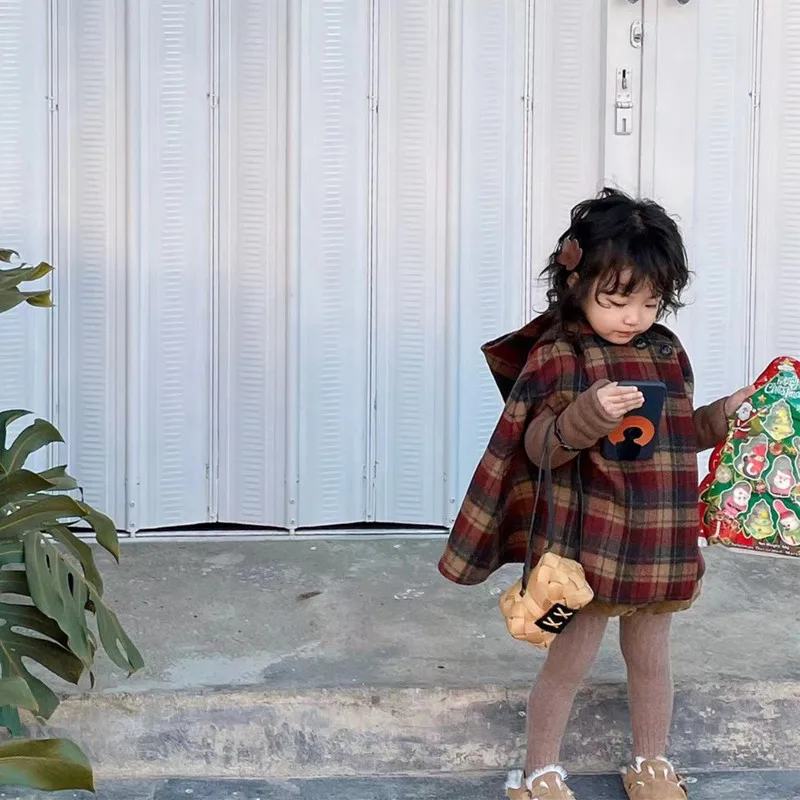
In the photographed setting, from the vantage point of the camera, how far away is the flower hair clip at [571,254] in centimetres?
283

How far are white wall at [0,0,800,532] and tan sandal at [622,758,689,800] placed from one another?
1.46 metres

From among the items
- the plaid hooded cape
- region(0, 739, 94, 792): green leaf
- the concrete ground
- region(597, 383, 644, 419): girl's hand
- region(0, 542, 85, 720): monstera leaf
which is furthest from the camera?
the concrete ground

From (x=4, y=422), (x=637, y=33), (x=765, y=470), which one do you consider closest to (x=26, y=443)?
(x=4, y=422)

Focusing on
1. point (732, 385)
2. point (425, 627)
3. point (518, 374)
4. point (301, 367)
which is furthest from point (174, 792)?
point (732, 385)

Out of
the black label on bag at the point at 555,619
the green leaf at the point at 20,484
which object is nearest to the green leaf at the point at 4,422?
the green leaf at the point at 20,484

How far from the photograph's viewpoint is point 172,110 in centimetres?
425

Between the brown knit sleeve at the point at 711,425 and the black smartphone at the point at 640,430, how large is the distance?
0.19 metres

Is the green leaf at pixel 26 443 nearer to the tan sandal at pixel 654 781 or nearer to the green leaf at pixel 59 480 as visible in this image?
the green leaf at pixel 59 480

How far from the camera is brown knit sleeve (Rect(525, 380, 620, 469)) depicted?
106 inches

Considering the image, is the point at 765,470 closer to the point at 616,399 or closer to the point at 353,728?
the point at 616,399

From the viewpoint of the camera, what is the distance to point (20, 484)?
120 inches

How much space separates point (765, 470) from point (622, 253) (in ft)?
1.81

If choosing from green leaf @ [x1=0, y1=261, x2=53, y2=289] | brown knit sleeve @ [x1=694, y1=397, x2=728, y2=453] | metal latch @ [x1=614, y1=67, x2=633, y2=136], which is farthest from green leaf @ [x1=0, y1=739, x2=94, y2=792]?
metal latch @ [x1=614, y1=67, x2=633, y2=136]

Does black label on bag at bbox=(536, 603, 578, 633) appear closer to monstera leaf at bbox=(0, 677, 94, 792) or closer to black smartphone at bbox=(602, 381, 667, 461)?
black smartphone at bbox=(602, 381, 667, 461)
